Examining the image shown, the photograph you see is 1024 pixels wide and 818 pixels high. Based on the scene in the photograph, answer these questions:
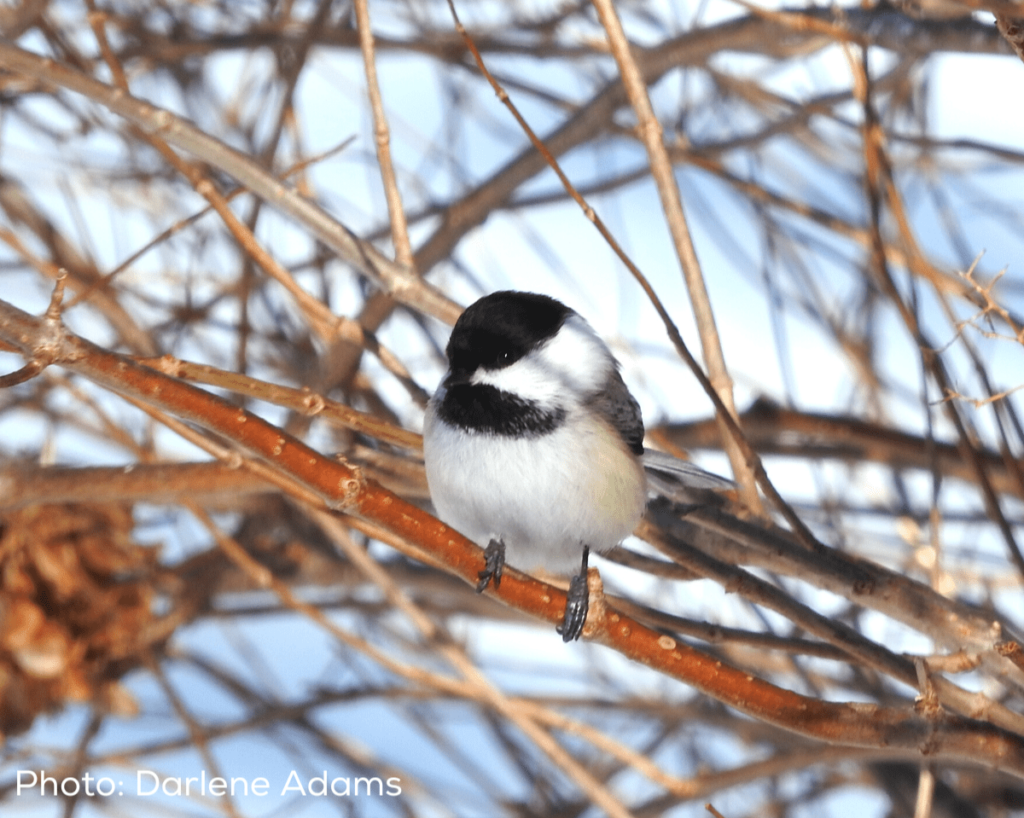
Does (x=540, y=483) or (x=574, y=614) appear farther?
(x=540, y=483)

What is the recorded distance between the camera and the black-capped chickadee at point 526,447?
39.3 inches

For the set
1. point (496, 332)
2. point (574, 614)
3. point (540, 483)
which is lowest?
point (574, 614)

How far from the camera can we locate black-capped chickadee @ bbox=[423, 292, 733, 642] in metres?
1.00

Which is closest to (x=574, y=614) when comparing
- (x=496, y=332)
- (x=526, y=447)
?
(x=526, y=447)

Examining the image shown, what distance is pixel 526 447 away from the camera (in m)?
1.01

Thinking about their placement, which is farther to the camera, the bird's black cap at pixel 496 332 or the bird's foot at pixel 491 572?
the bird's black cap at pixel 496 332

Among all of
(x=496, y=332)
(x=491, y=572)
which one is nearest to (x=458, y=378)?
(x=496, y=332)

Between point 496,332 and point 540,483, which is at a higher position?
point 496,332

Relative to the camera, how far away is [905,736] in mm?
796

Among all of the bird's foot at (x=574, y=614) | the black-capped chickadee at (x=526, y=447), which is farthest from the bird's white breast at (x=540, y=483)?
the bird's foot at (x=574, y=614)

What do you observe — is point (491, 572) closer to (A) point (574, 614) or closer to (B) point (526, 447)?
(A) point (574, 614)

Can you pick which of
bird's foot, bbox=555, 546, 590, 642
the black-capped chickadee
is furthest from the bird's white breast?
bird's foot, bbox=555, 546, 590, 642

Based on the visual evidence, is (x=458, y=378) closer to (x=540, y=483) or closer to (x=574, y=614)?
(x=540, y=483)

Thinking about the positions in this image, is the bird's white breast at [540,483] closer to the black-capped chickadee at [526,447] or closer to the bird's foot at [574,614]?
the black-capped chickadee at [526,447]
